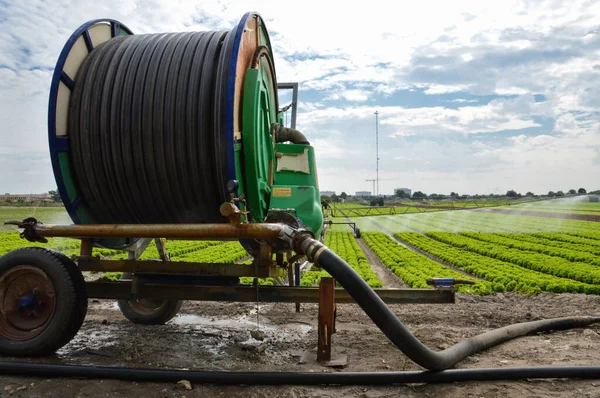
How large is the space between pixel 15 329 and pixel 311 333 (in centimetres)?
347

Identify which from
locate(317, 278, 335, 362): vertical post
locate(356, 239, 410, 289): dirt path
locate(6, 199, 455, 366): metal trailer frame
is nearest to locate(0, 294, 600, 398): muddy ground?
locate(317, 278, 335, 362): vertical post

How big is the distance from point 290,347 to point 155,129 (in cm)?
290

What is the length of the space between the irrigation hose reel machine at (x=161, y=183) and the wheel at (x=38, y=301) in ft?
0.04

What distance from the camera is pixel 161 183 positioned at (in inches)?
205

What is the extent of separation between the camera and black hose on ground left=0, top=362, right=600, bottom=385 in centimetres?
422

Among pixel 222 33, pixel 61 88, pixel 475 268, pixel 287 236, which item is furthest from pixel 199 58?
pixel 475 268

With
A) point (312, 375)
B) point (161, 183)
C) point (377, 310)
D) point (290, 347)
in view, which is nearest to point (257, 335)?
point (290, 347)

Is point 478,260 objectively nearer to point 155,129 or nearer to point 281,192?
point 281,192

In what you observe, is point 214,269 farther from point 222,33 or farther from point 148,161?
point 222,33

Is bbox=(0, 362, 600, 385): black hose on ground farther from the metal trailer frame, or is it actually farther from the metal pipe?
the metal pipe

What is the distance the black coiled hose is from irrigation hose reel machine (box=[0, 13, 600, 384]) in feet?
0.04

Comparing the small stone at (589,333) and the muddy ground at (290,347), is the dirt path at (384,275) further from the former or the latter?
the small stone at (589,333)

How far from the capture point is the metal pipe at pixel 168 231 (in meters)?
4.43

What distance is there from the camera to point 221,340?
20.3 ft
